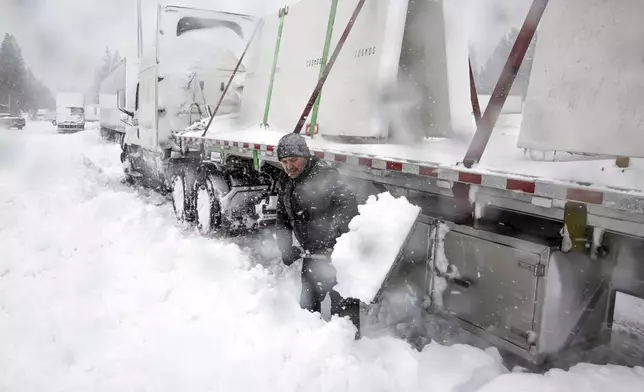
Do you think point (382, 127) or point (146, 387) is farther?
point (382, 127)

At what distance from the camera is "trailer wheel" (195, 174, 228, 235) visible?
632 centimetres

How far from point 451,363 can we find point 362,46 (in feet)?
9.05

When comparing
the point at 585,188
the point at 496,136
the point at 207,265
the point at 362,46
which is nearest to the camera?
the point at 585,188

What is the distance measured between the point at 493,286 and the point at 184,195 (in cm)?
525

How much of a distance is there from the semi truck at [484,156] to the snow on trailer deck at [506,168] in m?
0.01

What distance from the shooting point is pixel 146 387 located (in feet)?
9.61

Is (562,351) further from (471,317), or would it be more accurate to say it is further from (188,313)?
(188,313)

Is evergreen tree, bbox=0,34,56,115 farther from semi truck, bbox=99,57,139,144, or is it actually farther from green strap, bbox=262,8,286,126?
green strap, bbox=262,8,286,126

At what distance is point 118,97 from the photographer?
16484 millimetres

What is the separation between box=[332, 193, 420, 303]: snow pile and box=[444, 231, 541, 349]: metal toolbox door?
0.47m

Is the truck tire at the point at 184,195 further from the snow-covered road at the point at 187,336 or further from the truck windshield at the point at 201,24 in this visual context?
the truck windshield at the point at 201,24

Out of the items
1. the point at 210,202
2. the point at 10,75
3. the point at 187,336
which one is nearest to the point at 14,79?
the point at 10,75

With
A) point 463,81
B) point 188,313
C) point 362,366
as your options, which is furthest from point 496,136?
point 188,313

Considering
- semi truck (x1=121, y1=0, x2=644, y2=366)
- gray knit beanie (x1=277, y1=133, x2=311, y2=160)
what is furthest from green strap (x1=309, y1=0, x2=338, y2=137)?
gray knit beanie (x1=277, y1=133, x2=311, y2=160)
